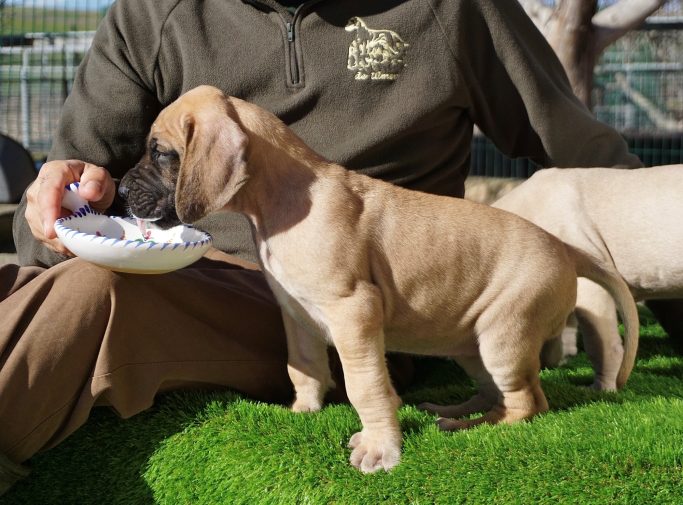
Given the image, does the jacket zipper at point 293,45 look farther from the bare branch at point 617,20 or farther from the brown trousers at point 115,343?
the bare branch at point 617,20

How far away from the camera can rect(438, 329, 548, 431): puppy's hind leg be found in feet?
10.8

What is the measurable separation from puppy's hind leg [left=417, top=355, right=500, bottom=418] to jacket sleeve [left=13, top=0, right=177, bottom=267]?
1.83m

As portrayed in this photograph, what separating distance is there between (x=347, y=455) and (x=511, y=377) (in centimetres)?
67

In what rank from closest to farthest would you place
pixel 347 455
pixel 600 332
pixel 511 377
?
pixel 347 455, pixel 511 377, pixel 600 332

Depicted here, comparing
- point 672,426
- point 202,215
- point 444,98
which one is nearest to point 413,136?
point 444,98

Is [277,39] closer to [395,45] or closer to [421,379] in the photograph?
[395,45]

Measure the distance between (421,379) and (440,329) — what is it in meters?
1.27

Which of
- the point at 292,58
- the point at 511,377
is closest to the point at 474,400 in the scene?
the point at 511,377

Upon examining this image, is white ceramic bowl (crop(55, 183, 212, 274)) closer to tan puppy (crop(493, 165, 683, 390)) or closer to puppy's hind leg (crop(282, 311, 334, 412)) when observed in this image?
puppy's hind leg (crop(282, 311, 334, 412))

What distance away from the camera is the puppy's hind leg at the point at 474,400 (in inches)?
143

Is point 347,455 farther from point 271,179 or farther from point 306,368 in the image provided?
point 271,179

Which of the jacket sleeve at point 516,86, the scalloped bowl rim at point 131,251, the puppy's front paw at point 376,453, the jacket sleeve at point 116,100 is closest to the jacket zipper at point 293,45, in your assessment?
the jacket sleeve at point 116,100

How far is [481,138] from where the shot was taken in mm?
9883

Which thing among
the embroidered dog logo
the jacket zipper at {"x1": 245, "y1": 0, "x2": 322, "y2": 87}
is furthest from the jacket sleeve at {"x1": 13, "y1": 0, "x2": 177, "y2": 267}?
the embroidered dog logo
